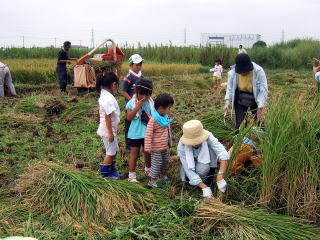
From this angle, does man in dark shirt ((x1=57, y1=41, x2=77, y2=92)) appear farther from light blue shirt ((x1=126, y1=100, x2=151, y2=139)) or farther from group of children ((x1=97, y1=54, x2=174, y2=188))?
light blue shirt ((x1=126, y1=100, x2=151, y2=139))

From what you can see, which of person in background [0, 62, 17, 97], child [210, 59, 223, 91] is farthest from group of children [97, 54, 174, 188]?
child [210, 59, 223, 91]

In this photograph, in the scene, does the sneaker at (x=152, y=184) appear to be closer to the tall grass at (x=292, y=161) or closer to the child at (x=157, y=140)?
→ the child at (x=157, y=140)

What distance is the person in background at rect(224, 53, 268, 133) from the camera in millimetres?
3889

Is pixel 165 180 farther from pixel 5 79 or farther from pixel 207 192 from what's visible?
pixel 5 79

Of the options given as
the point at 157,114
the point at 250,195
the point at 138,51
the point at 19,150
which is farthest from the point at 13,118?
the point at 138,51

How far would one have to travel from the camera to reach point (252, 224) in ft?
8.07

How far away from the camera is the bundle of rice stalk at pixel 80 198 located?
2.82 meters

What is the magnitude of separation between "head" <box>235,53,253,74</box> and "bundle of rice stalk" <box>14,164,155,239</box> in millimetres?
1651

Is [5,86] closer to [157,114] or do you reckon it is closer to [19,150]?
[19,150]

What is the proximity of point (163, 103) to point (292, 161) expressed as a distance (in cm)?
123

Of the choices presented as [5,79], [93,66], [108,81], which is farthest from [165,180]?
[5,79]

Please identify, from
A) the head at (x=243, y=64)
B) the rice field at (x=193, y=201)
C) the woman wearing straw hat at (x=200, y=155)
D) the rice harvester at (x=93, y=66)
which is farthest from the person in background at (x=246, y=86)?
the rice harvester at (x=93, y=66)

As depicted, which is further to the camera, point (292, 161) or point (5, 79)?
point (5, 79)

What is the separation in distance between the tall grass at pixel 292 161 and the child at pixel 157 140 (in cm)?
99
